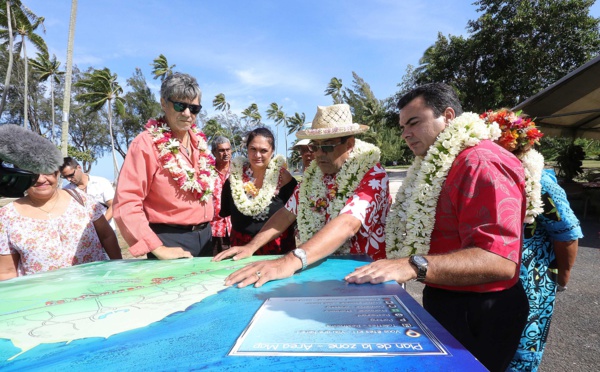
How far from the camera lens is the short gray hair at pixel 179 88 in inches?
91.5

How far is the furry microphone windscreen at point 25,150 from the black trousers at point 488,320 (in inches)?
69.2

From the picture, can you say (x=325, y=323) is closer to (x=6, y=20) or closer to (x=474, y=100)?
(x=474, y=100)

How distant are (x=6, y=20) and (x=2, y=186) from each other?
102 feet

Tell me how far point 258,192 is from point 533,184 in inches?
88.1

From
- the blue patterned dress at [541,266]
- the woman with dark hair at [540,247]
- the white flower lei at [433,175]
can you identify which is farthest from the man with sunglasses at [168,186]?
the blue patterned dress at [541,266]

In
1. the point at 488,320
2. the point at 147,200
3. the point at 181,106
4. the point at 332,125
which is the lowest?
the point at 488,320

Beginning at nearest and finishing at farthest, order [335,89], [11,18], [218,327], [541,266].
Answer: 1. [218,327]
2. [541,266]
3. [11,18]
4. [335,89]

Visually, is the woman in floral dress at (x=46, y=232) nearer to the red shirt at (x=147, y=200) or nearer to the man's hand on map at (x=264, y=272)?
the red shirt at (x=147, y=200)

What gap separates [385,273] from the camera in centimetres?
138

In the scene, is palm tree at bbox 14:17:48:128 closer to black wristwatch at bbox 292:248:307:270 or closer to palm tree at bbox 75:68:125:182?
palm tree at bbox 75:68:125:182

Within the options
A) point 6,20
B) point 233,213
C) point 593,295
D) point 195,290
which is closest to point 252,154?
point 233,213

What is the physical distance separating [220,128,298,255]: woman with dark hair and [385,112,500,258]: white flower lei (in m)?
1.60

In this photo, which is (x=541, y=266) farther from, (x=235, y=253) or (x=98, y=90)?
(x=98, y=90)

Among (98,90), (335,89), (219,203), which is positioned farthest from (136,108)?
(219,203)
